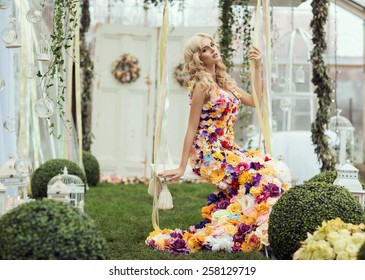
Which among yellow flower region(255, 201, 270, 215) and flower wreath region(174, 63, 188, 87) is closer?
yellow flower region(255, 201, 270, 215)

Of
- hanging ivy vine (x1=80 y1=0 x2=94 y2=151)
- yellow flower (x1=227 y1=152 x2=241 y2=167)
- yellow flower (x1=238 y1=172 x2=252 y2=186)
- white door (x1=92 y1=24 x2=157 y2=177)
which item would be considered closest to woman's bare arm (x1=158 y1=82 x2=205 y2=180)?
yellow flower (x1=227 y1=152 x2=241 y2=167)

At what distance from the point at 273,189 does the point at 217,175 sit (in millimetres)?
375

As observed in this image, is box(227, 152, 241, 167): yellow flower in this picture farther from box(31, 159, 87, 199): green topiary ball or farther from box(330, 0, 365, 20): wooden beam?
box(330, 0, 365, 20): wooden beam

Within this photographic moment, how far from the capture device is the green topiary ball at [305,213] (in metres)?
3.24

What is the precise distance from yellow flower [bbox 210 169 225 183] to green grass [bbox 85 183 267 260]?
1.65ft

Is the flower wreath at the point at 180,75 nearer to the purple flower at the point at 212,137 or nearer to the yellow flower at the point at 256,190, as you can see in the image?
the purple flower at the point at 212,137

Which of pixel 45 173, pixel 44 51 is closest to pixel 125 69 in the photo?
pixel 45 173

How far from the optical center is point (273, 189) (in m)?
4.00

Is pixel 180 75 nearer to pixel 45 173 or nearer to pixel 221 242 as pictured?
pixel 45 173

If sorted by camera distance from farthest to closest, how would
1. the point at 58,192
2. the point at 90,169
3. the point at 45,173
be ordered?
the point at 90,169, the point at 45,173, the point at 58,192

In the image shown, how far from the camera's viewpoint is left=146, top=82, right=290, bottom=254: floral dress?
3926 millimetres

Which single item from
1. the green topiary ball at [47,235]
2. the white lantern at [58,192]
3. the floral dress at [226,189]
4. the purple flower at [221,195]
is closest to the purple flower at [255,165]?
the floral dress at [226,189]

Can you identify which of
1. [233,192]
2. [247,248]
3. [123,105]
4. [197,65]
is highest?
[197,65]

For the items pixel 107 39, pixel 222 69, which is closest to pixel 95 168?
pixel 107 39
